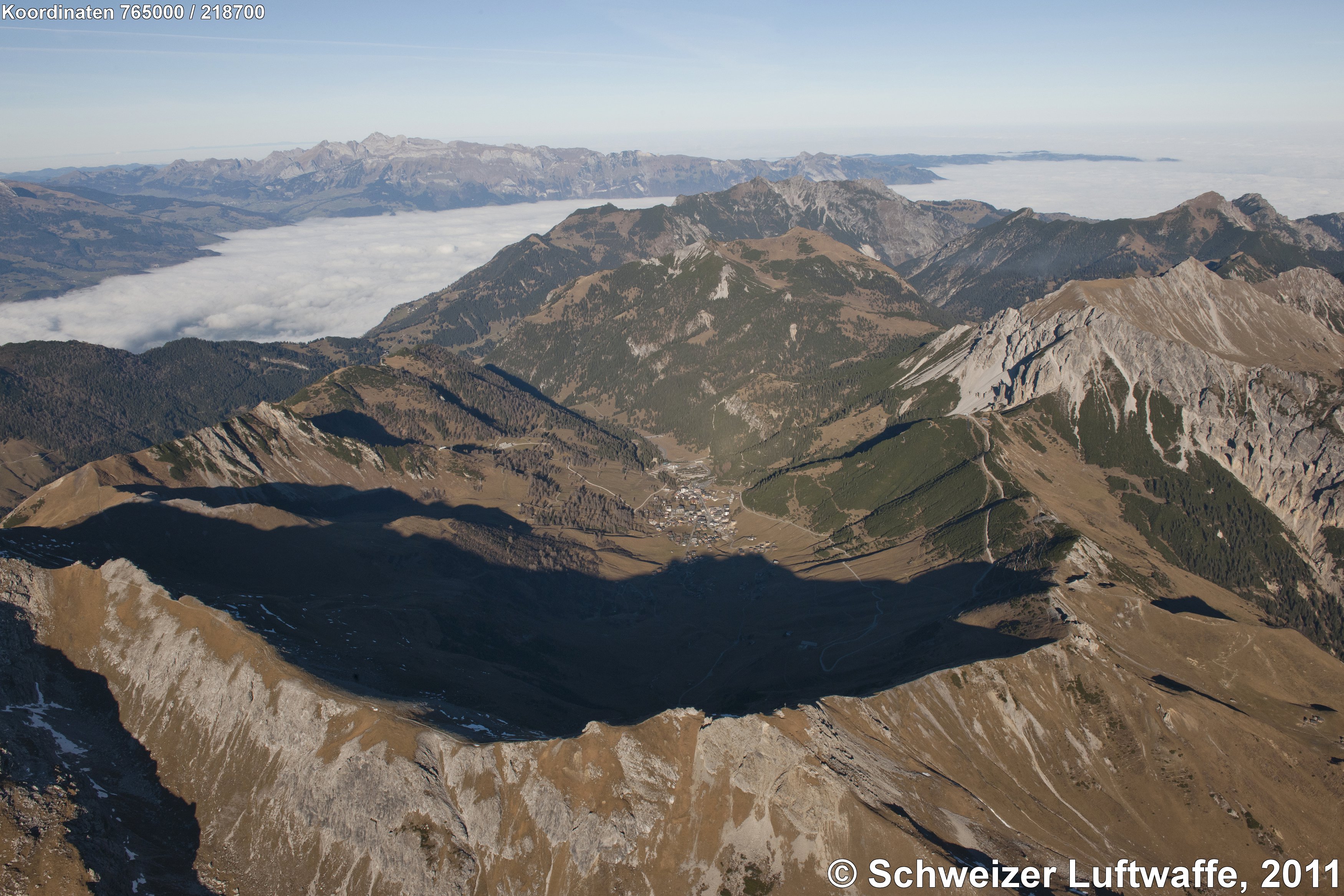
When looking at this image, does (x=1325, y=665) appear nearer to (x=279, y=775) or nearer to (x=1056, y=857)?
(x=1056, y=857)

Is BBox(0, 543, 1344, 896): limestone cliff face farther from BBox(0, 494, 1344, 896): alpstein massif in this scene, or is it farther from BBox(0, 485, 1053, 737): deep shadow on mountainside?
BBox(0, 485, 1053, 737): deep shadow on mountainside

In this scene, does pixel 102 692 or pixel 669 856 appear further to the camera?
pixel 102 692

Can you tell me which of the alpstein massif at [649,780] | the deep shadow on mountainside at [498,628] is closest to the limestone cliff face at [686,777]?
the alpstein massif at [649,780]

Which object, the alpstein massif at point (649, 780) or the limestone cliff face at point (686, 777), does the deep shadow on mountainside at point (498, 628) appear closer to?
the alpstein massif at point (649, 780)

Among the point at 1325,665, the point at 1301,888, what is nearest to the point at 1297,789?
the point at 1301,888

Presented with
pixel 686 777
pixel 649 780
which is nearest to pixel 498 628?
pixel 649 780

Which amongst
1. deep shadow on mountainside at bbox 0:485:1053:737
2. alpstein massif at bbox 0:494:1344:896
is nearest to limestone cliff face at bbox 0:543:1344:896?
alpstein massif at bbox 0:494:1344:896

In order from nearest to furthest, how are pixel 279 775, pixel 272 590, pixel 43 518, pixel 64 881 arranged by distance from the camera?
pixel 64 881 → pixel 279 775 → pixel 272 590 → pixel 43 518
